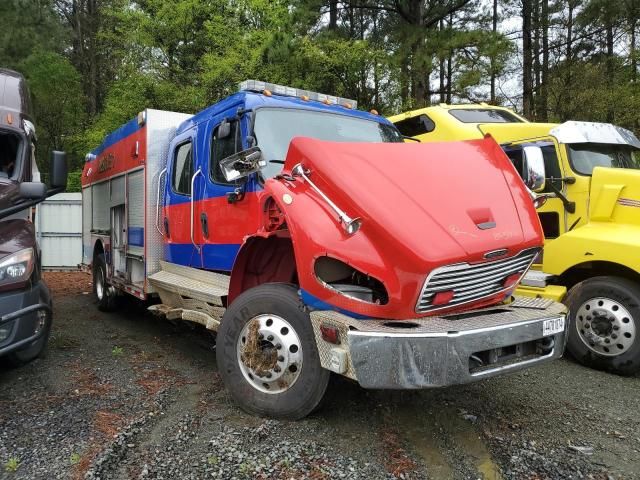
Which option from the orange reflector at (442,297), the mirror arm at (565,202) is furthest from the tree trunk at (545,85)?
the orange reflector at (442,297)

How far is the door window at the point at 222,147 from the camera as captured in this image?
175 inches

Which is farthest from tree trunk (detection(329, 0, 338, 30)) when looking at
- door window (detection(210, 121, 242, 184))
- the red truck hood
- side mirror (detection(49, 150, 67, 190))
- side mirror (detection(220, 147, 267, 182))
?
the red truck hood

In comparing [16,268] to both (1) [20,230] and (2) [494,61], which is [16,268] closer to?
(1) [20,230]

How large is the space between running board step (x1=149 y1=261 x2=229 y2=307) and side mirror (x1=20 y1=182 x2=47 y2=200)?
145 cm

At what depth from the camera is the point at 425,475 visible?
2984mm

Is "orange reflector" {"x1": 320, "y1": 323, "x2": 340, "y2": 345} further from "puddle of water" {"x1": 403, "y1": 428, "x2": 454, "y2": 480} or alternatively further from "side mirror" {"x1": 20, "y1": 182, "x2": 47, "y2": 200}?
"side mirror" {"x1": 20, "y1": 182, "x2": 47, "y2": 200}

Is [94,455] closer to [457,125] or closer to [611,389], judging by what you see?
[611,389]

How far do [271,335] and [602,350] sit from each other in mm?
3480

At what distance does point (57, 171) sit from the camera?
536cm

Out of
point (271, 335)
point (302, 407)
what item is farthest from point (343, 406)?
point (271, 335)

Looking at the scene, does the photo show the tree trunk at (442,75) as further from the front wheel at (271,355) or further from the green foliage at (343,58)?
the front wheel at (271,355)

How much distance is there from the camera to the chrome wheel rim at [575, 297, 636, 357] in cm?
493

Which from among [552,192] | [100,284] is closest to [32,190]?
[100,284]

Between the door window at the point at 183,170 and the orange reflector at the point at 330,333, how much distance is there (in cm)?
271
